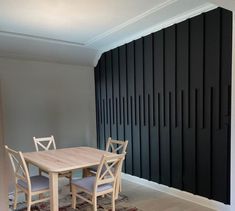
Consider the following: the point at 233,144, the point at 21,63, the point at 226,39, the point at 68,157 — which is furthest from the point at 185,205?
the point at 21,63

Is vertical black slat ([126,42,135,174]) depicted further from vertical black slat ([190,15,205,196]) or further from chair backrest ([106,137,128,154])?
vertical black slat ([190,15,205,196])

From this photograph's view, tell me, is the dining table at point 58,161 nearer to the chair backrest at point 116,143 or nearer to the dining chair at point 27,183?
the dining chair at point 27,183

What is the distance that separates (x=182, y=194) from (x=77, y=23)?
296 centimetres

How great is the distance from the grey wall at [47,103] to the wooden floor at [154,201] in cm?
172

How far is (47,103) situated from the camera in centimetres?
438

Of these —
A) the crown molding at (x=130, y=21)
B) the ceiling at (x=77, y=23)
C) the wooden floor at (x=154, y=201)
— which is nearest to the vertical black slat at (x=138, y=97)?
the ceiling at (x=77, y=23)

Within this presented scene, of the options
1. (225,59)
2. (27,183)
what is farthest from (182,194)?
(27,183)

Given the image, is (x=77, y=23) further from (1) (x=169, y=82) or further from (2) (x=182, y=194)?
(2) (x=182, y=194)

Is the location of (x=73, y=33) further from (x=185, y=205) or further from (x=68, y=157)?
(x=185, y=205)

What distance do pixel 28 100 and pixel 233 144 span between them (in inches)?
137

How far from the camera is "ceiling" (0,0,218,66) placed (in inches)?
105

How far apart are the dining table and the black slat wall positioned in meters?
1.02

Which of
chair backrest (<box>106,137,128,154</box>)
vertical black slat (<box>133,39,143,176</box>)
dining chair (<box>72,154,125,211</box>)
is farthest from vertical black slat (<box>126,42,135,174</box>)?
dining chair (<box>72,154,125,211</box>)

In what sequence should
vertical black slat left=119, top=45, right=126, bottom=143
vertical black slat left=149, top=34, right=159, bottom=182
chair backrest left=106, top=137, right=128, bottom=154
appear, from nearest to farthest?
chair backrest left=106, top=137, right=128, bottom=154 → vertical black slat left=149, top=34, right=159, bottom=182 → vertical black slat left=119, top=45, right=126, bottom=143
